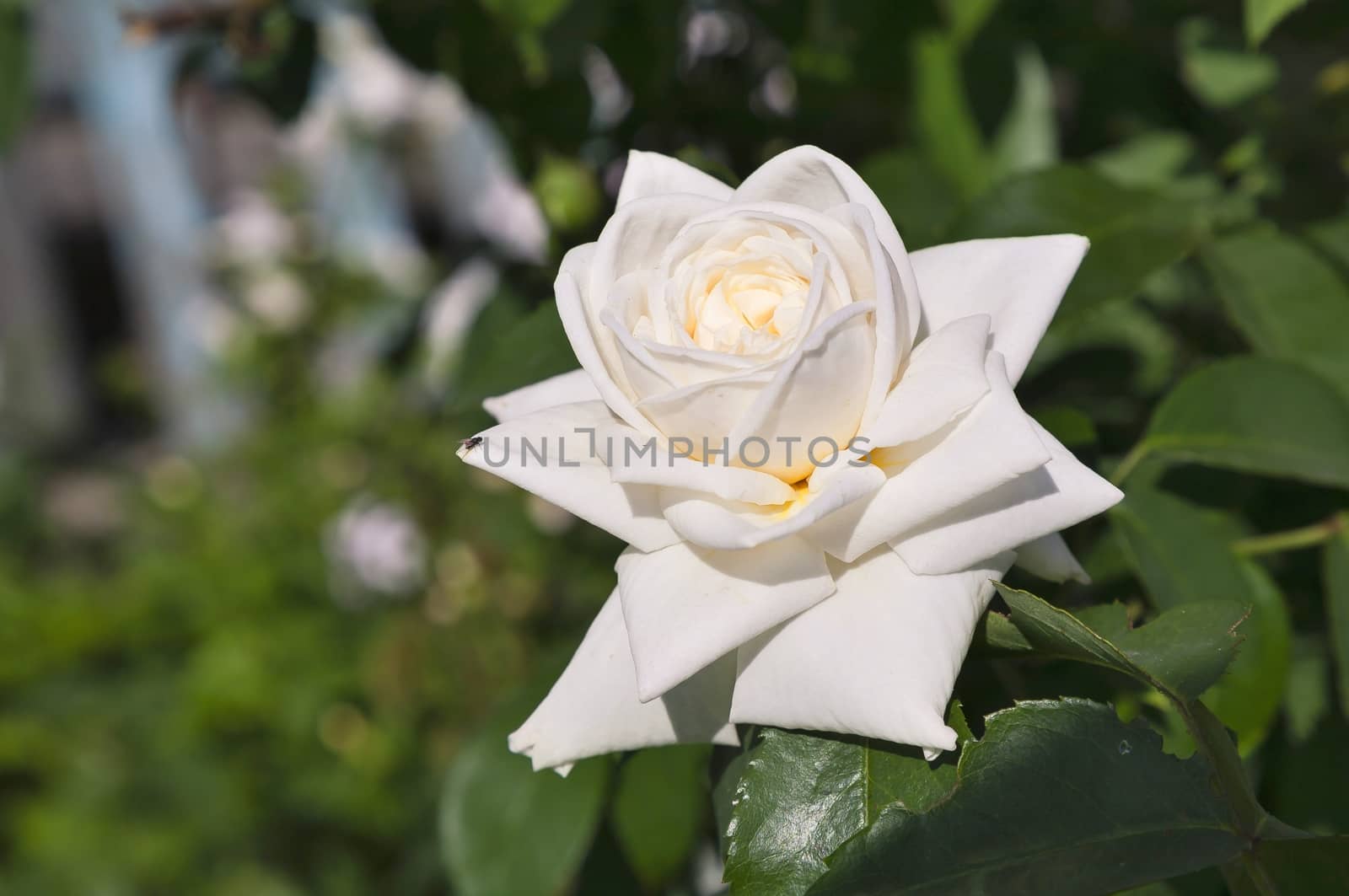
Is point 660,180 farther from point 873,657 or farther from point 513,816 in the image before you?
point 513,816

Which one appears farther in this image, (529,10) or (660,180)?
(529,10)

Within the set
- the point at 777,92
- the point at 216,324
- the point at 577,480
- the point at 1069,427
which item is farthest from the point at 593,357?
the point at 216,324

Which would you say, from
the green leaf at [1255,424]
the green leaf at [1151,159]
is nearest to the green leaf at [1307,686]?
the green leaf at [1255,424]

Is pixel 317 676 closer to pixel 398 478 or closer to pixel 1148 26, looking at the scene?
pixel 398 478

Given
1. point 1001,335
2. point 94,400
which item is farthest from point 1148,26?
point 94,400

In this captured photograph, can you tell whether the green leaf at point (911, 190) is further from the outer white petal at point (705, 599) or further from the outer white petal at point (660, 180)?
the outer white petal at point (705, 599)
